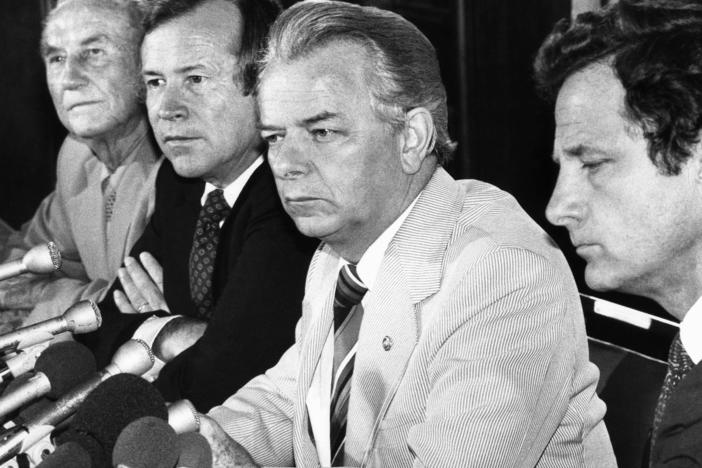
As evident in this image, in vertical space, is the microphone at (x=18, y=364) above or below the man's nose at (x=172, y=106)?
below

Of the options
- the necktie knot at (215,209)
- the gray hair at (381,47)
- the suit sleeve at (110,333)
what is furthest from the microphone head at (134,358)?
the necktie knot at (215,209)

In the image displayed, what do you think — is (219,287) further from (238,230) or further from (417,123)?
(417,123)

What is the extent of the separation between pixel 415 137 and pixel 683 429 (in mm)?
949

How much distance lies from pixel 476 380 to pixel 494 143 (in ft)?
9.15

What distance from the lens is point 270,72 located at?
2.35 meters

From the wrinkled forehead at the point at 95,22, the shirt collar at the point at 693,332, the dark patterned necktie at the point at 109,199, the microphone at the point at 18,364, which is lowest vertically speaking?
the dark patterned necktie at the point at 109,199

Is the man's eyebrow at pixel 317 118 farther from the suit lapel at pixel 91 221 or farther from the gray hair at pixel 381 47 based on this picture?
the suit lapel at pixel 91 221

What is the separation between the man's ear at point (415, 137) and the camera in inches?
90.8

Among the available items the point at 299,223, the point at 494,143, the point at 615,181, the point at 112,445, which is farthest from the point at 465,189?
the point at 494,143

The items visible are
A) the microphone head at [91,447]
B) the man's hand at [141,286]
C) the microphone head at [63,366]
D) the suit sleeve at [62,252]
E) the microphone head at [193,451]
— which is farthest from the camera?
the suit sleeve at [62,252]

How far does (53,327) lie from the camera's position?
2.06 meters

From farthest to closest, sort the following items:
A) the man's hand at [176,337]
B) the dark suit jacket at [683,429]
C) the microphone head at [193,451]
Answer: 1. the man's hand at [176,337]
2. the microphone head at [193,451]
3. the dark suit jacket at [683,429]

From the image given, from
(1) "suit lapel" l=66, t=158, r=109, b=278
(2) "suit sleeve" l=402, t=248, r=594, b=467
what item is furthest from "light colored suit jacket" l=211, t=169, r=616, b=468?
(1) "suit lapel" l=66, t=158, r=109, b=278

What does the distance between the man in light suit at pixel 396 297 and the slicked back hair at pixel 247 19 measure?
597 millimetres
